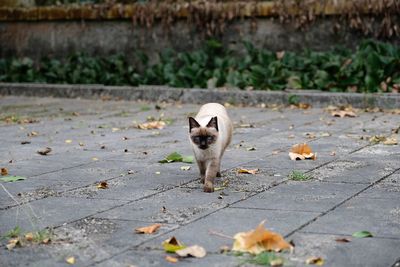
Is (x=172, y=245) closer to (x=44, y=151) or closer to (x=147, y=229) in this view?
(x=147, y=229)

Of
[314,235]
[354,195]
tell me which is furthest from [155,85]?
[314,235]

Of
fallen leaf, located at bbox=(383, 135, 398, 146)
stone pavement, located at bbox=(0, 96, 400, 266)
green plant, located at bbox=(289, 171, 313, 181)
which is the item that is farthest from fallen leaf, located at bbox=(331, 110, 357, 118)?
green plant, located at bbox=(289, 171, 313, 181)

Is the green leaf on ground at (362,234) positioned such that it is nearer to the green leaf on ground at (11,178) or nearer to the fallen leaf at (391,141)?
the green leaf on ground at (11,178)


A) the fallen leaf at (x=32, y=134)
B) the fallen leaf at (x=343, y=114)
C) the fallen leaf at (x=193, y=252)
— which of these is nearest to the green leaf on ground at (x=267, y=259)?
the fallen leaf at (x=193, y=252)

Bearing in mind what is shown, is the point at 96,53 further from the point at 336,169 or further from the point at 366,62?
the point at 336,169

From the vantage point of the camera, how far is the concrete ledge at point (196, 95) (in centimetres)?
1075

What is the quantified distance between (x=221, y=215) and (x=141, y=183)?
1225 mm

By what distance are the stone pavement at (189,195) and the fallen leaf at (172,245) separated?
5 centimetres

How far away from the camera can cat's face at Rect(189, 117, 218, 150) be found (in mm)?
5422

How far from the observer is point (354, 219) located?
4.36 m

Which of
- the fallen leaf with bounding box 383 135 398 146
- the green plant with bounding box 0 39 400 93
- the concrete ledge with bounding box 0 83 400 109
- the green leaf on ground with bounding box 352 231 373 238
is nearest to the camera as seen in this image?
the green leaf on ground with bounding box 352 231 373 238

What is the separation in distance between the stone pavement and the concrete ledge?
168 cm

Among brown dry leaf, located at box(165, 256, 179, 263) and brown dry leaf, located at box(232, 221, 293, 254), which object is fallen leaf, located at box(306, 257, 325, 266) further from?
brown dry leaf, located at box(165, 256, 179, 263)

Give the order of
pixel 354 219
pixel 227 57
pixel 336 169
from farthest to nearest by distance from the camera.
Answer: pixel 227 57 < pixel 336 169 < pixel 354 219
